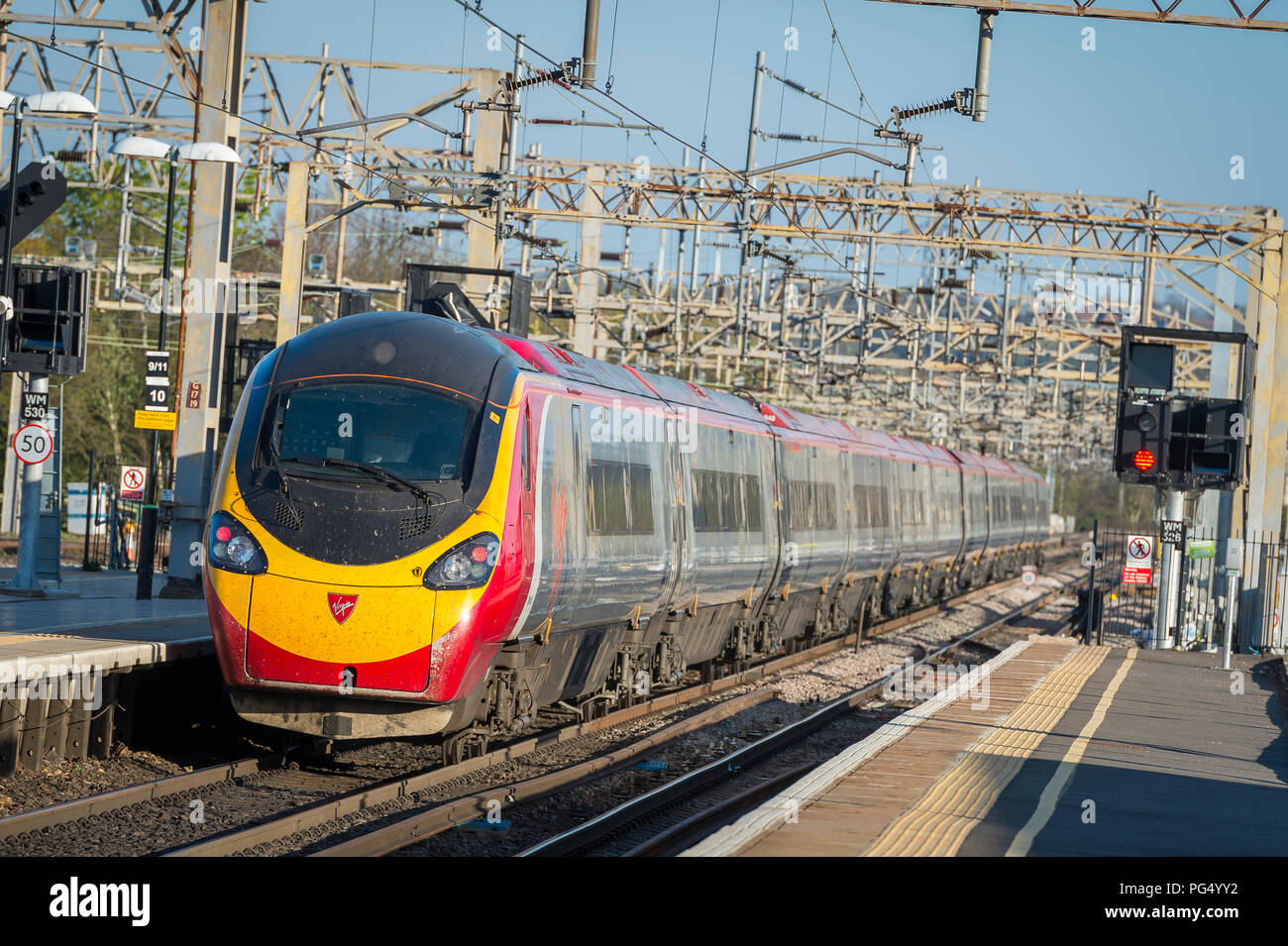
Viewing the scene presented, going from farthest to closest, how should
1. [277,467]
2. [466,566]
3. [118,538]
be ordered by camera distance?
[118,538] < [277,467] < [466,566]

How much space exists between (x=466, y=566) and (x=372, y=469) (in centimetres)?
100

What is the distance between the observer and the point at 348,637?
1099 cm

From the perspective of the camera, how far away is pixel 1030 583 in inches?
2060

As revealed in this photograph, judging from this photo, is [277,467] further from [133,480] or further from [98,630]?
[133,480]

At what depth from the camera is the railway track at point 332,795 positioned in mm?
9453

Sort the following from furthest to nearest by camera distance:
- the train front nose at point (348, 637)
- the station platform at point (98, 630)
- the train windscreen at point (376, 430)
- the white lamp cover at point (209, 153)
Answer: the white lamp cover at point (209, 153) < the station platform at point (98, 630) < the train windscreen at point (376, 430) < the train front nose at point (348, 637)

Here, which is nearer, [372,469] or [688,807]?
[372,469]

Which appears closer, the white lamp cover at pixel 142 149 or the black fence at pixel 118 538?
the white lamp cover at pixel 142 149

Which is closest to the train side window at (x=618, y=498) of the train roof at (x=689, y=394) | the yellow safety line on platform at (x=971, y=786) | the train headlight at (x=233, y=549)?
the train roof at (x=689, y=394)

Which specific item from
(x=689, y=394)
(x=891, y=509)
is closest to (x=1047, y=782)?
(x=689, y=394)

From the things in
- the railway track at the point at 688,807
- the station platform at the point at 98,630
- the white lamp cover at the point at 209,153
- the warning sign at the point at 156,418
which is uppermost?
the white lamp cover at the point at 209,153

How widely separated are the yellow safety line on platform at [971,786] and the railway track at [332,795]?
112 inches

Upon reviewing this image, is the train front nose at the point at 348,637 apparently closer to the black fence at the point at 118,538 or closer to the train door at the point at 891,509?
the black fence at the point at 118,538

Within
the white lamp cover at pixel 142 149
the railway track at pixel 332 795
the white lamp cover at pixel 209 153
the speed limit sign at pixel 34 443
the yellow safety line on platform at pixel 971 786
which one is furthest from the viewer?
the white lamp cover at pixel 142 149
